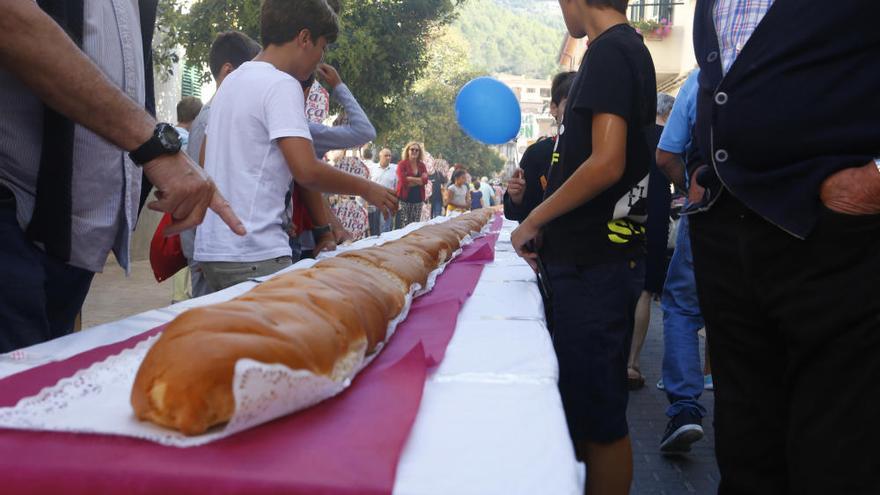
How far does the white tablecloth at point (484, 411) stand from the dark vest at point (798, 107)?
24.9 inches

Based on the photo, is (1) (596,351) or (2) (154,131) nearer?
(2) (154,131)

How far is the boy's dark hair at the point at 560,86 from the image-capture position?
4309 mm

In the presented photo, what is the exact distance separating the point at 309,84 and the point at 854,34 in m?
2.69

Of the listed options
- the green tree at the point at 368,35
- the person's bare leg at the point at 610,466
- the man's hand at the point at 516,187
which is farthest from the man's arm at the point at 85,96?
the green tree at the point at 368,35

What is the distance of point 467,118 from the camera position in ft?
25.4

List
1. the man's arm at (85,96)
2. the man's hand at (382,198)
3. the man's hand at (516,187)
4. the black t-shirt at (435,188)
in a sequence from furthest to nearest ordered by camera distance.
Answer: the black t-shirt at (435,188) < the man's hand at (516,187) < the man's hand at (382,198) < the man's arm at (85,96)

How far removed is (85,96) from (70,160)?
309mm

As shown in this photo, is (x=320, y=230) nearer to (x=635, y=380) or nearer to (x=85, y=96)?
(x=85, y=96)

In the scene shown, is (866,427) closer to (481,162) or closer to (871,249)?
(871,249)

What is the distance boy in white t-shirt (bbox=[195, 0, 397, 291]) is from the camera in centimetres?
253

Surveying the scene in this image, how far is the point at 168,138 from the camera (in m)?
1.49

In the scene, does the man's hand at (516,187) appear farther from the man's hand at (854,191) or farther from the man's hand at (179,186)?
the man's hand at (179,186)

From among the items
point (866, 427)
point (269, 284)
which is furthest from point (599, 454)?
point (269, 284)

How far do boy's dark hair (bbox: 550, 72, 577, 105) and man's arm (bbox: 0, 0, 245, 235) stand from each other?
3.06m
